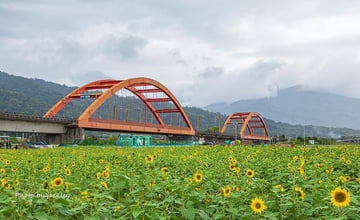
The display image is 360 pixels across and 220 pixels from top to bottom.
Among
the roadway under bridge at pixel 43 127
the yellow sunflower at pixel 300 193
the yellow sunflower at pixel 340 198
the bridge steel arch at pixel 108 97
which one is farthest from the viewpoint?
the bridge steel arch at pixel 108 97

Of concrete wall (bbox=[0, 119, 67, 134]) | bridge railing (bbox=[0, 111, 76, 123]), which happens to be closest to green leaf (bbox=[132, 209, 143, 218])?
bridge railing (bbox=[0, 111, 76, 123])

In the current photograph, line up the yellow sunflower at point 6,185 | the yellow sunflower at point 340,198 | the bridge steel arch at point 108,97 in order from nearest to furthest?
1. the yellow sunflower at point 340,198
2. the yellow sunflower at point 6,185
3. the bridge steel arch at point 108,97

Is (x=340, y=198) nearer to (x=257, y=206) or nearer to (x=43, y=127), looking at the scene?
(x=257, y=206)

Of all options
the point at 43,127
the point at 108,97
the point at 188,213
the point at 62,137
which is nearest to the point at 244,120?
the point at 108,97

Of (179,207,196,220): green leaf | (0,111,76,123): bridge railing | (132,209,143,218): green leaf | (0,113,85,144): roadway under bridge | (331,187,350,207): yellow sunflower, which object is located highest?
(0,111,76,123): bridge railing

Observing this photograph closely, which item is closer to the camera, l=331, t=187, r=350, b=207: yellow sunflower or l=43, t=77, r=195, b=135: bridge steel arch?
l=331, t=187, r=350, b=207: yellow sunflower

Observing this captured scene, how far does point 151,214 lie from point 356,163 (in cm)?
697

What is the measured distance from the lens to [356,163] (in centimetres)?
856

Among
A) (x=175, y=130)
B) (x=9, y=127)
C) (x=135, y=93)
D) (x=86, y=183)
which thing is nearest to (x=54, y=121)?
(x=9, y=127)

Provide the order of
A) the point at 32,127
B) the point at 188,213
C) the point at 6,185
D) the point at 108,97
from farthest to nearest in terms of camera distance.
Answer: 1. the point at 108,97
2. the point at 32,127
3. the point at 6,185
4. the point at 188,213

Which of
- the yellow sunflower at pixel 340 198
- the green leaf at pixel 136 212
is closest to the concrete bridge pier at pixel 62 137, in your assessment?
the green leaf at pixel 136 212

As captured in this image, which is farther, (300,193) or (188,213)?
(300,193)

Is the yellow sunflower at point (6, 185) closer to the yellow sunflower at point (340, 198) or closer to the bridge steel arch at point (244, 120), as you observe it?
the yellow sunflower at point (340, 198)

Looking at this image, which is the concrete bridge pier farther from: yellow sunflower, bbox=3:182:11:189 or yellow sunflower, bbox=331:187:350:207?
yellow sunflower, bbox=331:187:350:207
